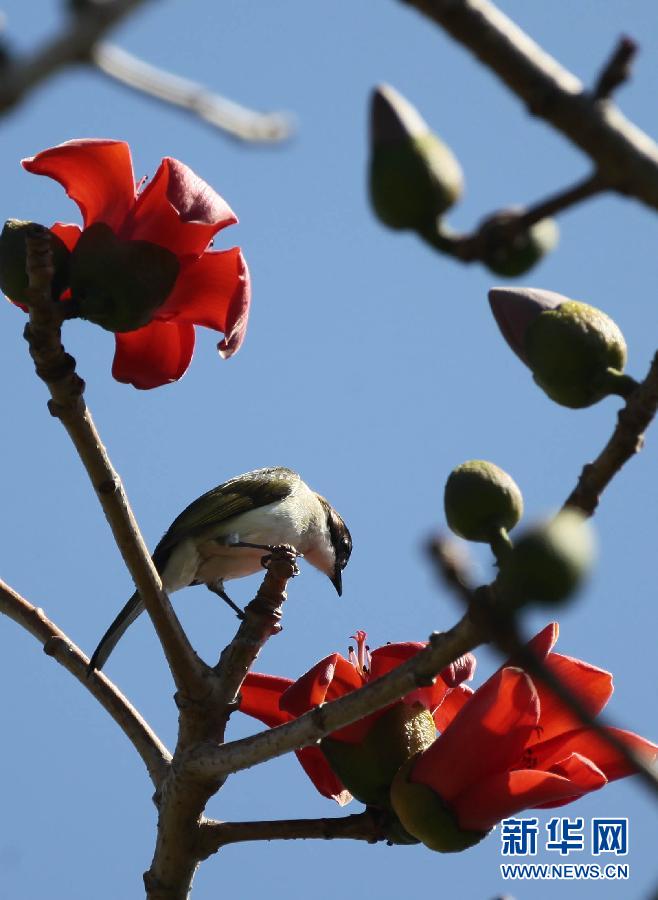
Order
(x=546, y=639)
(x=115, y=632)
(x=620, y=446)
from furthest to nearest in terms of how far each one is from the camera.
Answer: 1. (x=115, y=632)
2. (x=546, y=639)
3. (x=620, y=446)

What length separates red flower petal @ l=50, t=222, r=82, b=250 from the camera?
90.8 inches

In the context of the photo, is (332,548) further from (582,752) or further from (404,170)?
(404,170)

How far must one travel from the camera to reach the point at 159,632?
2295 millimetres

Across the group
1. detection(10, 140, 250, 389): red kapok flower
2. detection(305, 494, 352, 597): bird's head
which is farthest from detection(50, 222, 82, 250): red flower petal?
detection(305, 494, 352, 597): bird's head

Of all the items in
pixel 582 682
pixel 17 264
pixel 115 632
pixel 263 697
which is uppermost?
pixel 115 632

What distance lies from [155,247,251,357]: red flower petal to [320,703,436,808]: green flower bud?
0.79 metres

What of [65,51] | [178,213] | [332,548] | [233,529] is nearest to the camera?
[65,51]

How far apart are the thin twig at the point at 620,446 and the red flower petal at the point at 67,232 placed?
118 centimetres

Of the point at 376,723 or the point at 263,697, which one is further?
the point at 263,697

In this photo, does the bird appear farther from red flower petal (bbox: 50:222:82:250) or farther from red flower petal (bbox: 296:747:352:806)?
red flower petal (bbox: 50:222:82:250)

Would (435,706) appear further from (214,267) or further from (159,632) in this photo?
(214,267)

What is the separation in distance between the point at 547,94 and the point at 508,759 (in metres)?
1.39

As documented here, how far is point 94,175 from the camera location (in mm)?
2227

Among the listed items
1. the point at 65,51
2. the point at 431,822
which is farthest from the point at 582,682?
the point at 65,51
